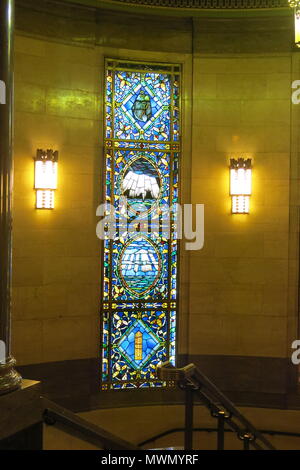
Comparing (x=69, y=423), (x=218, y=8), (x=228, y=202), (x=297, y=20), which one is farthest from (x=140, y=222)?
(x=69, y=423)

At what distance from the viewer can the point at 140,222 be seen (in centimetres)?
704

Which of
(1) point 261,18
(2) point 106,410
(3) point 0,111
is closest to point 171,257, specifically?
(2) point 106,410

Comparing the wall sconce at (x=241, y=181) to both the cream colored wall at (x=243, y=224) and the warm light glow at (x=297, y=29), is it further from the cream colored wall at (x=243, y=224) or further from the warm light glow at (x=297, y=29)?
the warm light glow at (x=297, y=29)

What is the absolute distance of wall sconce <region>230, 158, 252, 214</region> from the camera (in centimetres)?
705

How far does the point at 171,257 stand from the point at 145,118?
1.77 metres

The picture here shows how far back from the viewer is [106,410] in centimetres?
676

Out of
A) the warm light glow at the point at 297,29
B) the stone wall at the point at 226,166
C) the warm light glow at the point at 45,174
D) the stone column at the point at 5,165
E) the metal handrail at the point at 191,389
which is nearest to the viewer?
the stone column at the point at 5,165

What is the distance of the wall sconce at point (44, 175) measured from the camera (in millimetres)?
6352

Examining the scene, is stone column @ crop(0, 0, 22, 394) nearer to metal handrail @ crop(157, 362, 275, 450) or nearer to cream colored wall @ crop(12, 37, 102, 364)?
metal handrail @ crop(157, 362, 275, 450)

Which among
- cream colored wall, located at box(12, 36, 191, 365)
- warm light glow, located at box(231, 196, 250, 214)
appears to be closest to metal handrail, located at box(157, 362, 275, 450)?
cream colored wall, located at box(12, 36, 191, 365)

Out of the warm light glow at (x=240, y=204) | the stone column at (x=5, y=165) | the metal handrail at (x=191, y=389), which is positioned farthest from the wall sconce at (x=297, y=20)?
Answer: the warm light glow at (x=240, y=204)

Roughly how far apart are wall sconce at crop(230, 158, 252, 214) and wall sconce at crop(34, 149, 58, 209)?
220cm

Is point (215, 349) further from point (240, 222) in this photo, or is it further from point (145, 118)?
point (145, 118)

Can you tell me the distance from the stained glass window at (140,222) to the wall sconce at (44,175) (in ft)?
2.57
